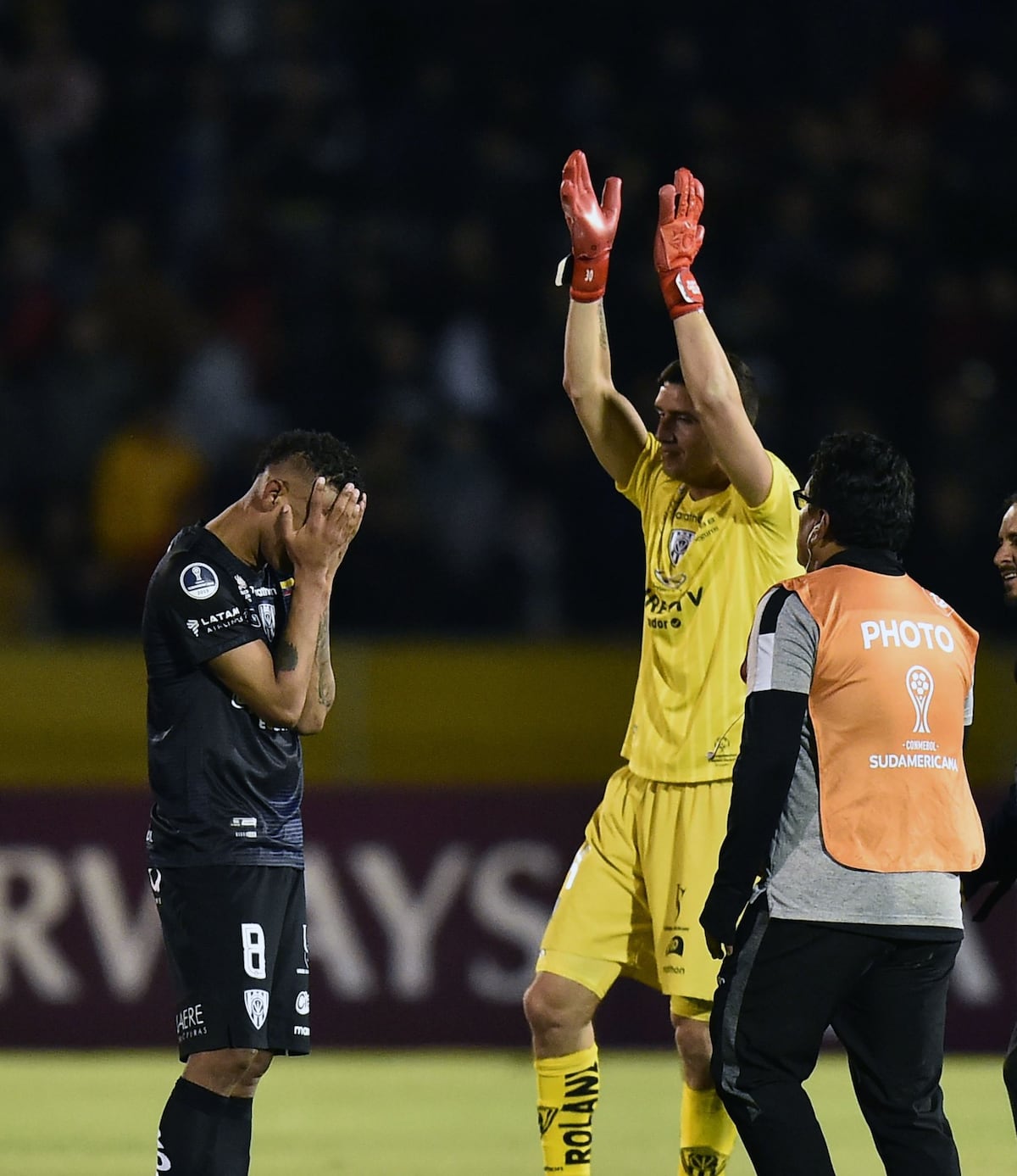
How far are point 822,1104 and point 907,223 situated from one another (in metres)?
6.35

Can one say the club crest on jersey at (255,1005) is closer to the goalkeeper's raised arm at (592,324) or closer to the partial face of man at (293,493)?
the partial face of man at (293,493)

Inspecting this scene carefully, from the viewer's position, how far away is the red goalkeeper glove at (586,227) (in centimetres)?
616

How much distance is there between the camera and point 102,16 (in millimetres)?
13508

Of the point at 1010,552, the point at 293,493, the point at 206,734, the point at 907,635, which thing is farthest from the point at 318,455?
the point at 1010,552

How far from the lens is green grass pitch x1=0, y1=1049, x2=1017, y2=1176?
691 cm

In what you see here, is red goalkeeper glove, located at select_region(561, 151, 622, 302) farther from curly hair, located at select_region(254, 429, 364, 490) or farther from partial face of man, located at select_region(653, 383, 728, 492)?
curly hair, located at select_region(254, 429, 364, 490)

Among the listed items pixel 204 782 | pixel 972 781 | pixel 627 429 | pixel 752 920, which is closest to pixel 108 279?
pixel 972 781

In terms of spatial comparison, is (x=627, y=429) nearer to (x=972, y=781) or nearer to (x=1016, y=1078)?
(x=1016, y=1078)

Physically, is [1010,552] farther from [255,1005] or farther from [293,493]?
[255,1005]

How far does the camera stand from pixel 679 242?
5.71m

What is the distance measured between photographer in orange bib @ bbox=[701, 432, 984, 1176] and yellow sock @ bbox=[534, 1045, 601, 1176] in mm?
1046

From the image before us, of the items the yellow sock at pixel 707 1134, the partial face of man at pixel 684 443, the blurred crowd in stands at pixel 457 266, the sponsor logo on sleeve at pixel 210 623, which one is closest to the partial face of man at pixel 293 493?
the sponsor logo on sleeve at pixel 210 623

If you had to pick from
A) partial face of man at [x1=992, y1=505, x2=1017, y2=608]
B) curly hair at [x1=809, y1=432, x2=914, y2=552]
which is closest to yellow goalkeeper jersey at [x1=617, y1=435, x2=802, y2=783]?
partial face of man at [x1=992, y1=505, x2=1017, y2=608]

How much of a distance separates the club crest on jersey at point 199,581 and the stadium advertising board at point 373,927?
14.3 feet
